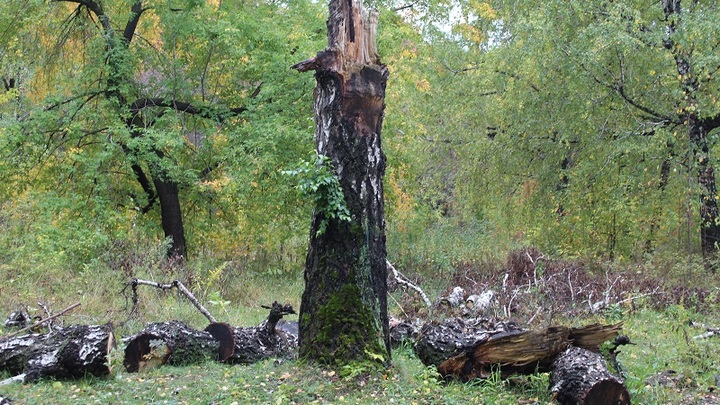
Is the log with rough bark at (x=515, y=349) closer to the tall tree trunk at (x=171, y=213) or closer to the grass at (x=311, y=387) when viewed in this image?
the grass at (x=311, y=387)

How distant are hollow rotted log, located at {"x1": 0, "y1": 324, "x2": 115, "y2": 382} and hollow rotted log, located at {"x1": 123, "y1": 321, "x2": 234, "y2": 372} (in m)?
0.31

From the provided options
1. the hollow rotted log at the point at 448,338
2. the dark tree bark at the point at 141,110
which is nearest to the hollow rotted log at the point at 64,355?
the hollow rotted log at the point at 448,338

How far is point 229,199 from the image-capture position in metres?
13.8

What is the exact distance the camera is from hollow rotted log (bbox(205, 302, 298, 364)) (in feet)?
23.9

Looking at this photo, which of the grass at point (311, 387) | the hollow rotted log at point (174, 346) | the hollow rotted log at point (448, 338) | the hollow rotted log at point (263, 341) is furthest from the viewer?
the hollow rotted log at point (263, 341)

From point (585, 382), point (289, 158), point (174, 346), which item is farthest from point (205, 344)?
point (289, 158)

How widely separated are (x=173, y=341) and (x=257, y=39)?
27.5 ft

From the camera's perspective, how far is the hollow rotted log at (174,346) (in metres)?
6.65

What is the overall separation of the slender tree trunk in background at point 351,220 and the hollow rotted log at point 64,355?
1.79 metres

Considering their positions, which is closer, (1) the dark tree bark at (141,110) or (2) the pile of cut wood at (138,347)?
(2) the pile of cut wood at (138,347)

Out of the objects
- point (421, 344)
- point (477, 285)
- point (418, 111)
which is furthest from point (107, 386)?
point (418, 111)

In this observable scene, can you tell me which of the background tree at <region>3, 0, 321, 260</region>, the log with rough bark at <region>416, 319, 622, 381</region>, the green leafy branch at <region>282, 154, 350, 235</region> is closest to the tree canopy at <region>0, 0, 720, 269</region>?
Answer: the background tree at <region>3, 0, 321, 260</region>

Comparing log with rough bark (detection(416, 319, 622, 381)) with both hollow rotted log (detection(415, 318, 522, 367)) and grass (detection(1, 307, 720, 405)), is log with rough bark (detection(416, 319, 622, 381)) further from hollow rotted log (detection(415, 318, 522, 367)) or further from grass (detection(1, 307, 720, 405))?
grass (detection(1, 307, 720, 405))

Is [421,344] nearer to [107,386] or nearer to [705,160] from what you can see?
[107,386]
